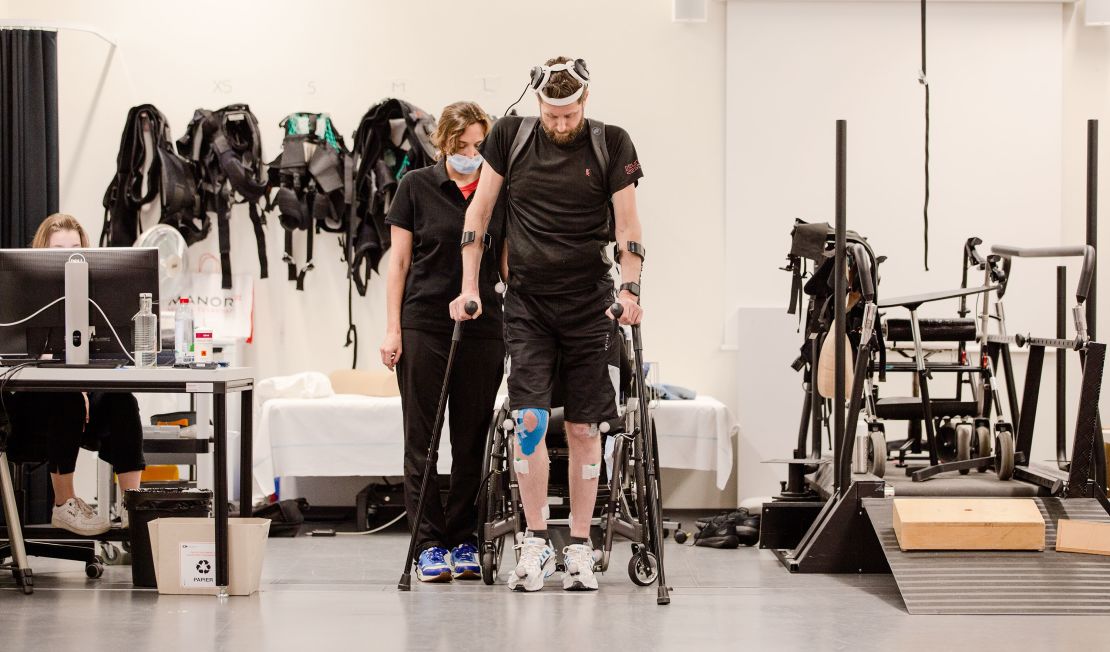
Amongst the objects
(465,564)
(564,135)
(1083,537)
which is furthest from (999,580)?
(564,135)

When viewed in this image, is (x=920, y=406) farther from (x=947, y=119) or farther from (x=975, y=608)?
(x=947, y=119)

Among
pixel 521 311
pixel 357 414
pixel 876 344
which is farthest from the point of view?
pixel 357 414

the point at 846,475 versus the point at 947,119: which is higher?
the point at 947,119

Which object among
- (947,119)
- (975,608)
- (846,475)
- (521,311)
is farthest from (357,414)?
(947,119)

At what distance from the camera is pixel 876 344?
4.55 m

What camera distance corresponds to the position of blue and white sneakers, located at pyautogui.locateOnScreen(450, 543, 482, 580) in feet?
13.0

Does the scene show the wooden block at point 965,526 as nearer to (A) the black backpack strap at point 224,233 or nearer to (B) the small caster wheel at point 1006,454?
(B) the small caster wheel at point 1006,454

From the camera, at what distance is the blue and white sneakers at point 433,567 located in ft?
12.8

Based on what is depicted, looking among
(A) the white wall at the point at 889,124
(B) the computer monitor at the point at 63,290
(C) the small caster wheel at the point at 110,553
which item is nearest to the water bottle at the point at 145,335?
(B) the computer monitor at the point at 63,290

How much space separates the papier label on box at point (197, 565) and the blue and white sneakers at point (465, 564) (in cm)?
82

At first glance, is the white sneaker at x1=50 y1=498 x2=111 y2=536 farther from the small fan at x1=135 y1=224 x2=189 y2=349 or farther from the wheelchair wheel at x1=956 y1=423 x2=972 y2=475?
the wheelchair wheel at x1=956 y1=423 x2=972 y2=475

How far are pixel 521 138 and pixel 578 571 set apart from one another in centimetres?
146

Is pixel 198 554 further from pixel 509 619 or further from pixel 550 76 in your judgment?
pixel 550 76

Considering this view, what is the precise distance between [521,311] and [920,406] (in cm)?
196
